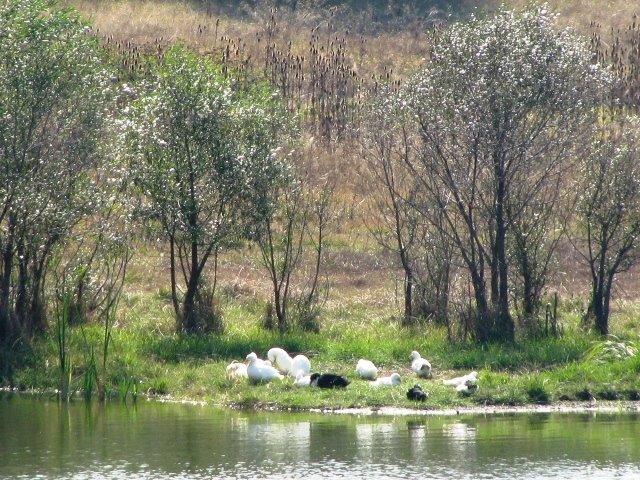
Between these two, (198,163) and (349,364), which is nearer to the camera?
(349,364)

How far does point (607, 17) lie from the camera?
48875 mm

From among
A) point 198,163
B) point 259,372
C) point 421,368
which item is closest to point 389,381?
point 421,368

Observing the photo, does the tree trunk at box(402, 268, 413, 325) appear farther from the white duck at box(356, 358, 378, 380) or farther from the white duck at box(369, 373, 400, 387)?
the white duck at box(369, 373, 400, 387)

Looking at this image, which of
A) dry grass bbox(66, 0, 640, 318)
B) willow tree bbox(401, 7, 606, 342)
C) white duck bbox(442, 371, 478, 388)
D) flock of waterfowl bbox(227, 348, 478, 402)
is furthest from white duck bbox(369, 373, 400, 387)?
dry grass bbox(66, 0, 640, 318)

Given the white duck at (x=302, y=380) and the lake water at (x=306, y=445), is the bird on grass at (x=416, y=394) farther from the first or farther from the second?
the white duck at (x=302, y=380)

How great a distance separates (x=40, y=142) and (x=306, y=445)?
30.5 feet

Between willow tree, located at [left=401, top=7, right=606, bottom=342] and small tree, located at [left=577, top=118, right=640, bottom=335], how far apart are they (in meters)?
0.79

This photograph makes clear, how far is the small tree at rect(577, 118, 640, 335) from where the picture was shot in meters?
21.9

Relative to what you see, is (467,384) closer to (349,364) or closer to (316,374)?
(316,374)

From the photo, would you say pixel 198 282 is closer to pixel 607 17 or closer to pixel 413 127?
pixel 413 127

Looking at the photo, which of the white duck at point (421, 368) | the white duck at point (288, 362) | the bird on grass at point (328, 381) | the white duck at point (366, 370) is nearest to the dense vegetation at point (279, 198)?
the white duck at point (421, 368)

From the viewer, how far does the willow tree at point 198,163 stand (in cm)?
2167

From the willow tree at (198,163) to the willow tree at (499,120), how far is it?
329 cm

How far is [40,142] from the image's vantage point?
2019 centimetres
